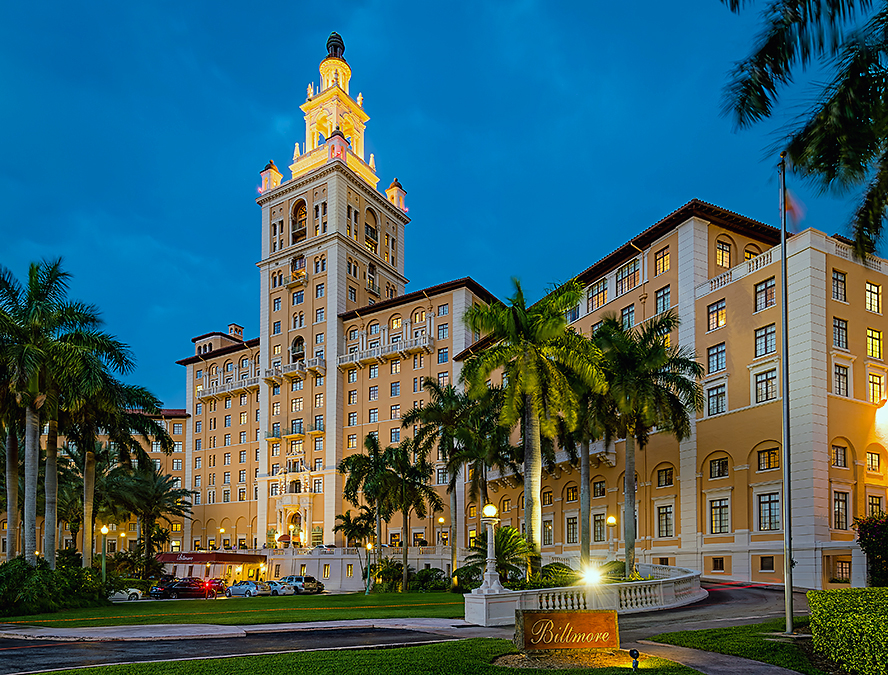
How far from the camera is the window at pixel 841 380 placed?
37.2 metres

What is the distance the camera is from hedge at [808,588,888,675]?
12.4 m

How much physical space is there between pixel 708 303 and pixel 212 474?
72913 millimetres

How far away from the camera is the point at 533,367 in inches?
1163

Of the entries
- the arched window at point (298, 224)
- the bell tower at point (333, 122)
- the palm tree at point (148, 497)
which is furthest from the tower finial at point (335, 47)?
the palm tree at point (148, 497)

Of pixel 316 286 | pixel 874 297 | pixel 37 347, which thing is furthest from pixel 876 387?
pixel 316 286

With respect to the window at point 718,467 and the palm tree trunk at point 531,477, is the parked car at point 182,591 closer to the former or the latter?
the palm tree trunk at point 531,477

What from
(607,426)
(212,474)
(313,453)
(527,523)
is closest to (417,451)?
(607,426)

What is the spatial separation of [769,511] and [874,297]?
13.0 meters

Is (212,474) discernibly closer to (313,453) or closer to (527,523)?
(313,453)

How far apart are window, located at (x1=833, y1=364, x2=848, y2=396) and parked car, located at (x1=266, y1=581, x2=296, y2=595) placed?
39652 mm

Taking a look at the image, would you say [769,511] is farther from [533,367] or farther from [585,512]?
[533,367]

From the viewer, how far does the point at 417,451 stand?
175 feet

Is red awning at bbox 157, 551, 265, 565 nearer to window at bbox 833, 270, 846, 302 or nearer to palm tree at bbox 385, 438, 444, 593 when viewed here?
palm tree at bbox 385, 438, 444, 593

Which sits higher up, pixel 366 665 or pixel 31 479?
pixel 31 479
